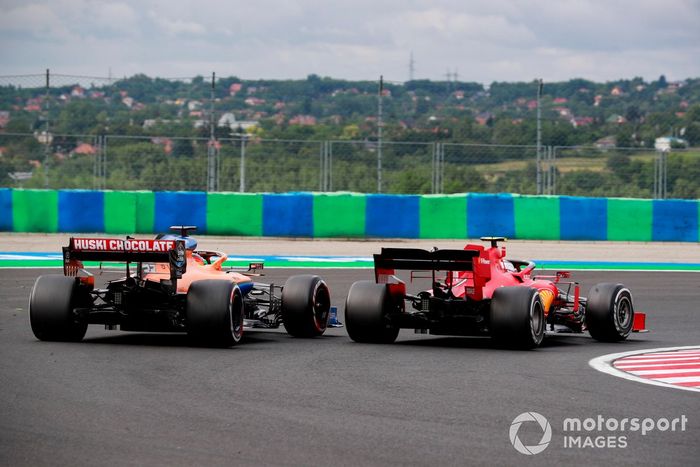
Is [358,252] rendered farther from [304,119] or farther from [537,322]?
[304,119]

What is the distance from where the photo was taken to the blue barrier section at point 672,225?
28531 mm

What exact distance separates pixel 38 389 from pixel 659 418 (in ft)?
15.1

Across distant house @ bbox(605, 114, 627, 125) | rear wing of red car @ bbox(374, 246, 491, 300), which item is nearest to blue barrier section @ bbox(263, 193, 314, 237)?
distant house @ bbox(605, 114, 627, 125)

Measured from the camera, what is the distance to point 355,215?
1125 inches

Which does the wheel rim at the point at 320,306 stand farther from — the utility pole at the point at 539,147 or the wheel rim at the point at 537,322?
the utility pole at the point at 539,147

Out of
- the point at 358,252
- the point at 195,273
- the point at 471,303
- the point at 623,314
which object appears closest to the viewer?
the point at 471,303

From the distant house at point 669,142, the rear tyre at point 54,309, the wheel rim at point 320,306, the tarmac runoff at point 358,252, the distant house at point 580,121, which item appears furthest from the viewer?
the distant house at point 580,121

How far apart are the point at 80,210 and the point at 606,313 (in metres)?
16.6

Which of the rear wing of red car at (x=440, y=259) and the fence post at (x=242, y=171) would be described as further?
the fence post at (x=242, y=171)

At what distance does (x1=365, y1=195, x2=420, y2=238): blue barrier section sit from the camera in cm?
2833

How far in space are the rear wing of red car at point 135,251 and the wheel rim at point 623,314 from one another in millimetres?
4648

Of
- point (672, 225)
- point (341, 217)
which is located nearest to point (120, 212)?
point (341, 217)

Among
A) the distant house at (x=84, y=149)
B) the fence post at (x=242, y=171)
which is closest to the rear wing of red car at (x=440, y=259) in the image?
the fence post at (x=242, y=171)

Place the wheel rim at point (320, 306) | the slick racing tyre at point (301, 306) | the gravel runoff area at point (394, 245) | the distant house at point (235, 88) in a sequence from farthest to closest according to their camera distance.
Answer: the distant house at point (235, 88) < the gravel runoff area at point (394, 245) < the wheel rim at point (320, 306) < the slick racing tyre at point (301, 306)
